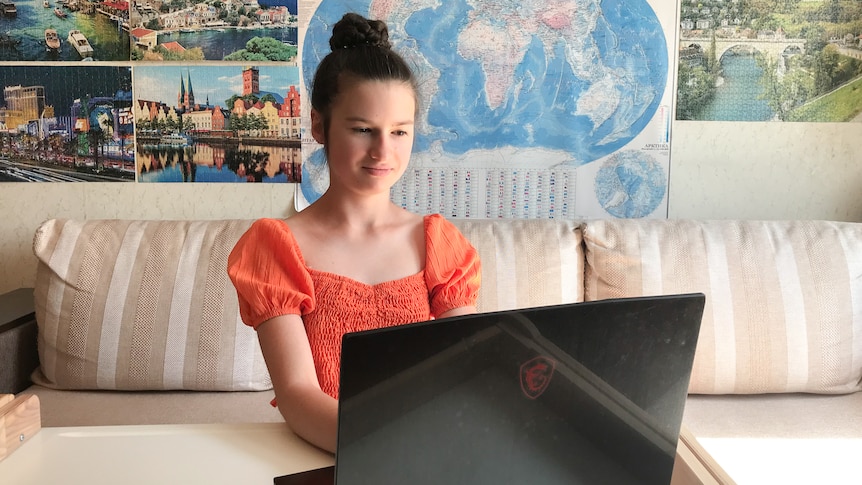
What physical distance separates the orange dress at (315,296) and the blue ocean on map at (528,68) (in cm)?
121

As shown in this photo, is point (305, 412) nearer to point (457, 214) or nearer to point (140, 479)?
point (140, 479)

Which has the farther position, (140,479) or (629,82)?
(629,82)

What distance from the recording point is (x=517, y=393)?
569mm

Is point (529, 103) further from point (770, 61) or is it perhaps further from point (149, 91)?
point (149, 91)

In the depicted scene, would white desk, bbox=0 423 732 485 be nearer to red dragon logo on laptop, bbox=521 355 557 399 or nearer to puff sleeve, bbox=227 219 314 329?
puff sleeve, bbox=227 219 314 329

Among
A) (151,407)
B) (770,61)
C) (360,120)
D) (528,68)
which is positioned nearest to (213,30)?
(528,68)

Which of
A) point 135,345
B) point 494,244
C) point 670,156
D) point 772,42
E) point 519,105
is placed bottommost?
point 135,345

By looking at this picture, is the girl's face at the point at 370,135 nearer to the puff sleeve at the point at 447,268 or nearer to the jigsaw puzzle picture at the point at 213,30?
the puff sleeve at the point at 447,268

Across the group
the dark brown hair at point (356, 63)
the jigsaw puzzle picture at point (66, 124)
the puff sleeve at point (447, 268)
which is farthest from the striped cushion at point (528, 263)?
the jigsaw puzzle picture at point (66, 124)

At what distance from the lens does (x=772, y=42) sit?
224 cm

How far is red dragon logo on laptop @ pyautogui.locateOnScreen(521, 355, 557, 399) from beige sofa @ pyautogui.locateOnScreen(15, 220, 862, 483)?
1401 millimetres

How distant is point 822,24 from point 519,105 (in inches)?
37.0

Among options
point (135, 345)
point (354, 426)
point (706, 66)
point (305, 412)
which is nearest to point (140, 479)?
point (305, 412)

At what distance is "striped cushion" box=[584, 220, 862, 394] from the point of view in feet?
6.37
